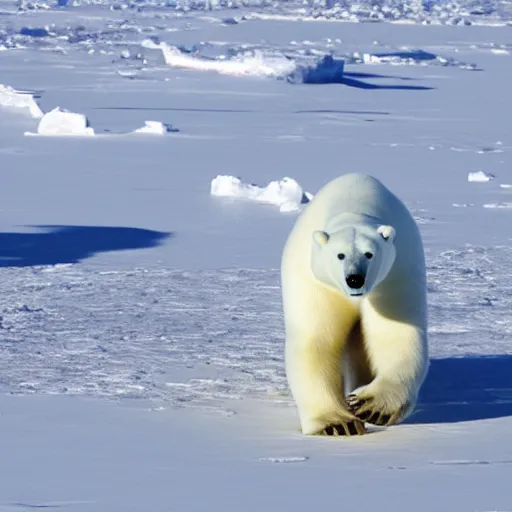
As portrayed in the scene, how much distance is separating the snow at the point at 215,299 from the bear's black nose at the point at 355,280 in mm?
355

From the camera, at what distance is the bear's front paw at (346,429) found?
10.0 feet

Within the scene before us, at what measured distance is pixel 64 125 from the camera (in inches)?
434

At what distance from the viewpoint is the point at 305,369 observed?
10.5ft

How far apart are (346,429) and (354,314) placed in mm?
325

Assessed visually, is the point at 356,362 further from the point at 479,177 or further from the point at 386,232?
the point at 479,177

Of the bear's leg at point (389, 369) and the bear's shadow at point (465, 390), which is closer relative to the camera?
the bear's leg at point (389, 369)

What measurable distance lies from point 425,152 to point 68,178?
3.15 meters

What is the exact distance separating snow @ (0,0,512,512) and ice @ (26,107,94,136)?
18 centimetres

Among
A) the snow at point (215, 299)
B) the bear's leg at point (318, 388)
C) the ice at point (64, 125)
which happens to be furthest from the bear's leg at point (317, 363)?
the ice at point (64, 125)

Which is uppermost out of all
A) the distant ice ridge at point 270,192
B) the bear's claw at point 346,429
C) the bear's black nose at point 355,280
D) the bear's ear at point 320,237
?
the bear's ear at point 320,237

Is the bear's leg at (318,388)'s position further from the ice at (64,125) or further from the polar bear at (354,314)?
the ice at (64,125)

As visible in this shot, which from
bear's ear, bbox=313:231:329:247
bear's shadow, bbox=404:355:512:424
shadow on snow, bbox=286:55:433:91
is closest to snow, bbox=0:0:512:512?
bear's shadow, bbox=404:355:512:424

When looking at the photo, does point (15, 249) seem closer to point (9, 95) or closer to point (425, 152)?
point (425, 152)

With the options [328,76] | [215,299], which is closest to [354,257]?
[215,299]
